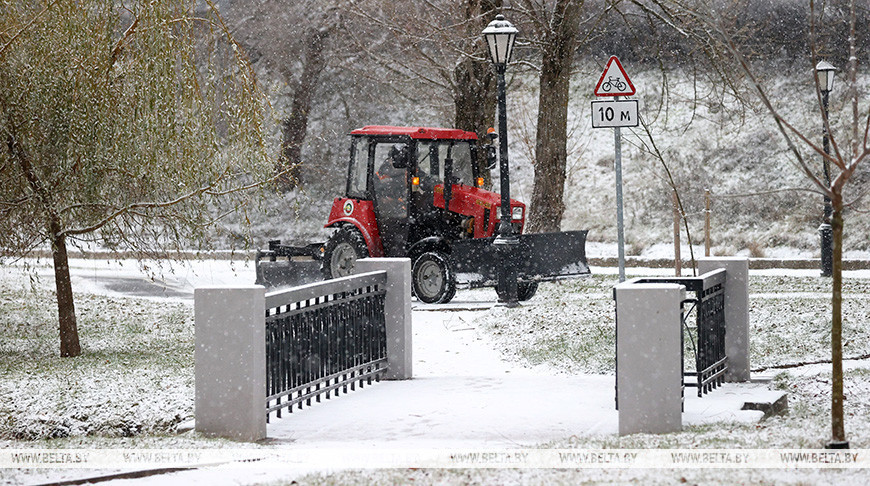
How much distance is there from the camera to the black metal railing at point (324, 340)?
8.30 metres

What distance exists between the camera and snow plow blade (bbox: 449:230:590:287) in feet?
56.5

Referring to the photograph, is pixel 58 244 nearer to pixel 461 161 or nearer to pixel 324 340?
pixel 324 340

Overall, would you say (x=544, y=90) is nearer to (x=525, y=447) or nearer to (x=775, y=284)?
(x=775, y=284)

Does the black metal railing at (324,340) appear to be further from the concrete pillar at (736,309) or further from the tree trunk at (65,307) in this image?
the tree trunk at (65,307)

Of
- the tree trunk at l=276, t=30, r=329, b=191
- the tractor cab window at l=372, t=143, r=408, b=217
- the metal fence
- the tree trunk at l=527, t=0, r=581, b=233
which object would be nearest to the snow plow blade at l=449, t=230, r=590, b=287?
the tractor cab window at l=372, t=143, r=408, b=217

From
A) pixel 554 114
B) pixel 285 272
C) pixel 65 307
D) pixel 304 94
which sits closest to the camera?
pixel 65 307

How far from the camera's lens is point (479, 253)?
17375 mm

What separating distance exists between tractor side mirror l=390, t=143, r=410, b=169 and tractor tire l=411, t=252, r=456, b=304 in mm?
1504

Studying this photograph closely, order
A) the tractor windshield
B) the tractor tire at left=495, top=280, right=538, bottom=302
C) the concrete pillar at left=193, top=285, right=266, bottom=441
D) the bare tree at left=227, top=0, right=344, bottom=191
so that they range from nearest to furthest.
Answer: the concrete pillar at left=193, top=285, right=266, bottom=441 < the tractor tire at left=495, top=280, right=538, bottom=302 < the tractor windshield < the bare tree at left=227, top=0, right=344, bottom=191

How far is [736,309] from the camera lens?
9516mm

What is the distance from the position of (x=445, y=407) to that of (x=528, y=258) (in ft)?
28.5

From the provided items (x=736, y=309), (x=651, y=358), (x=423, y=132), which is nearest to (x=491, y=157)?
(x=423, y=132)

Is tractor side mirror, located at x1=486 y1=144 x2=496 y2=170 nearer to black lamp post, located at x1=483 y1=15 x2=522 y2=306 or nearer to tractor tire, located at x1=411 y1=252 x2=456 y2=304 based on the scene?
black lamp post, located at x1=483 y1=15 x2=522 y2=306

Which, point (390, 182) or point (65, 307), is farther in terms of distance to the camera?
point (390, 182)
